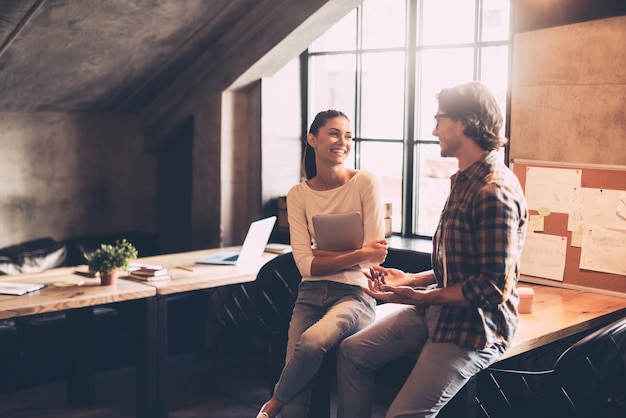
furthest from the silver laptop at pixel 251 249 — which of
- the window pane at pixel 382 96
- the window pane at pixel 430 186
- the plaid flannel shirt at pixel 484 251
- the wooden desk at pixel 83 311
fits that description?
the plaid flannel shirt at pixel 484 251

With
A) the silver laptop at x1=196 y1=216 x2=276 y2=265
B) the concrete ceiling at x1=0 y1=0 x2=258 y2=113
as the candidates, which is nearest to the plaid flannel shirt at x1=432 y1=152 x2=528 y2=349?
the silver laptop at x1=196 y1=216 x2=276 y2=265

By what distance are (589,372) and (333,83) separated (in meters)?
3.72

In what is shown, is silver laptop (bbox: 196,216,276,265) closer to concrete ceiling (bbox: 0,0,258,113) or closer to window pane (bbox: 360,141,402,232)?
window pane (bbox: 360,141,402,232)

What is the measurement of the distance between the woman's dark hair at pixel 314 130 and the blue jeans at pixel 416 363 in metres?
1.02

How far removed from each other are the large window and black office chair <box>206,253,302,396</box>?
1.32m

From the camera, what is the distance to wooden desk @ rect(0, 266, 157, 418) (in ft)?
13.1

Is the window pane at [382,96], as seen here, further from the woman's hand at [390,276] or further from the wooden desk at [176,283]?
the woman's hand at [390,276]

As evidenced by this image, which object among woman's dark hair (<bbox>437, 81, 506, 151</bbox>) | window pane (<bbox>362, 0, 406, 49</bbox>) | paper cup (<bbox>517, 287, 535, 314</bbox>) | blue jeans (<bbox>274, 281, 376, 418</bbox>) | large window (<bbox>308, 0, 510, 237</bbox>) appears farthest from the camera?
window pane (<bbox>362, 0, 406, 49</bbox>)

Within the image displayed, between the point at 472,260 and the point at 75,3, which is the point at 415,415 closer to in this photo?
the point at 472,260

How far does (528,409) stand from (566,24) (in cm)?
203

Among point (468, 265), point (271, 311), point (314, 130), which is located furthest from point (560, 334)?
point (271, 311)

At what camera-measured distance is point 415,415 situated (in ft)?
9.63

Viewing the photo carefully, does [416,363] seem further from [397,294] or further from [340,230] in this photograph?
[340,230]

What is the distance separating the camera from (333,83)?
628cm
